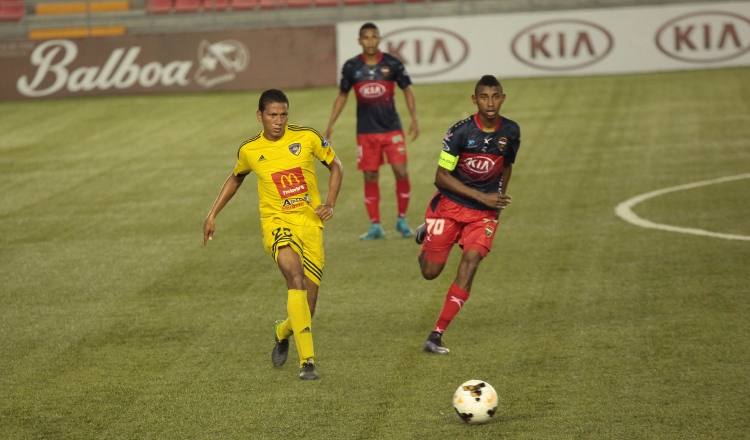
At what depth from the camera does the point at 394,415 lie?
6.79m

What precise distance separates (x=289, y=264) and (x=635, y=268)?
14.7 feet

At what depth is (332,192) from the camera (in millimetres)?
7887

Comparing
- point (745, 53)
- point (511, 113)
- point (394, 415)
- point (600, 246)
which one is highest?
point (745, 53)

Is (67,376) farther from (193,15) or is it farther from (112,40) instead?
(193,15)

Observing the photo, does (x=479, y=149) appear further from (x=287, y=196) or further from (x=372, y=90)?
(x=372, y=90)

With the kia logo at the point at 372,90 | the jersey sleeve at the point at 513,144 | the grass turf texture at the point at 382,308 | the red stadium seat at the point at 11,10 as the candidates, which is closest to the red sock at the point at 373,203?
the grass turf texture at the point at 382,308

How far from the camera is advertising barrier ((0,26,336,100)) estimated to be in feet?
91.5

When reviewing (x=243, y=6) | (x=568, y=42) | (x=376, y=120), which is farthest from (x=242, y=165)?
(x=243, y=6)

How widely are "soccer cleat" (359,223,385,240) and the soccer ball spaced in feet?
20.2

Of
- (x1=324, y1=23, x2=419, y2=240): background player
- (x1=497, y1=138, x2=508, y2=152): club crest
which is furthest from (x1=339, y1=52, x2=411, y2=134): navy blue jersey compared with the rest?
(x1=497, y1=138, x2=508, y2=152): club crest

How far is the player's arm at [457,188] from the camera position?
26.6ft

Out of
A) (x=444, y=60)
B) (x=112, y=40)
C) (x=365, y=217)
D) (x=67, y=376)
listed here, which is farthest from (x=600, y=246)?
(x=112, y=40)

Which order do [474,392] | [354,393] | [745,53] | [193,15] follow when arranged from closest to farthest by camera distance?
[474,392] → [354,393] → [745,53] → [193,15]

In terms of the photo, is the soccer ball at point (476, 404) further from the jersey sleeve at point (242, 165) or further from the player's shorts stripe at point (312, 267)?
the jersey sleeve at point (242, 165)
